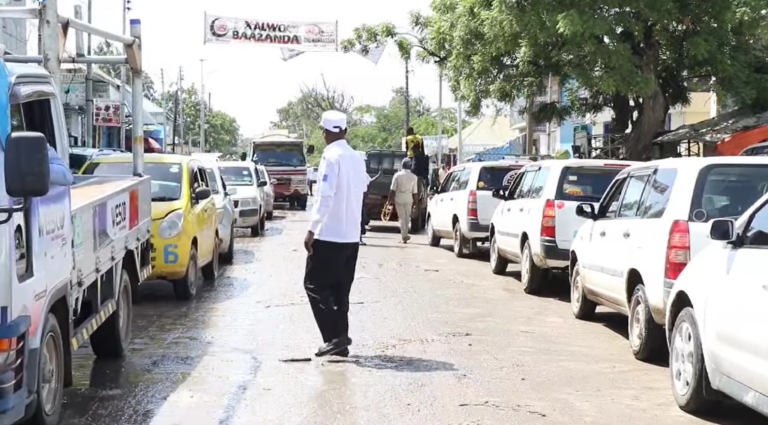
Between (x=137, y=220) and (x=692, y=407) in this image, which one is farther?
(x=137, y=220)

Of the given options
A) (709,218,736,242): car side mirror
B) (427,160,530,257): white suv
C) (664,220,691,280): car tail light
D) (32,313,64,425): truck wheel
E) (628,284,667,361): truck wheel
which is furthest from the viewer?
(427,160,530,257): white suv

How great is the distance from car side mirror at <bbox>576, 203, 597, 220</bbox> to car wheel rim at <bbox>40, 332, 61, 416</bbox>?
6.01m

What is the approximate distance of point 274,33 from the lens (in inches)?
1280

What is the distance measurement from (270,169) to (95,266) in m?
28.9

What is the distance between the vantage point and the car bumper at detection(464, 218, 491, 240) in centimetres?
1748

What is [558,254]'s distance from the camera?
A: 12461 mm

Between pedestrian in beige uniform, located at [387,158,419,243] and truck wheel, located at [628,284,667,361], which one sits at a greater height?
pedestrian in beige uniform, located at [387,158,419,243]

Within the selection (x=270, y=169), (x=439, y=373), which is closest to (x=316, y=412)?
(x=439, y=373)

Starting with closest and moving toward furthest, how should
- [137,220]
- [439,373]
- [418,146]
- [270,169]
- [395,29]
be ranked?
1. [439,373]
2. [137,220]
3. [418,146]
4. [395,29]
5. [270,169]

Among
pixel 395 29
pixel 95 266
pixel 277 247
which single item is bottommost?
pixel 277 247

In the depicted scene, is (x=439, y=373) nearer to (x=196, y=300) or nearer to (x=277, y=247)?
(x=196, y=300)

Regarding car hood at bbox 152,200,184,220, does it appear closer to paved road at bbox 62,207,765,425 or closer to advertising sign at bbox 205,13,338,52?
paved road at bbox 62,207,765,425

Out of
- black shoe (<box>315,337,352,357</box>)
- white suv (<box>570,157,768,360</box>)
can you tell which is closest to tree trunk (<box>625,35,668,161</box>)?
white suv (<box>570,157,768,360</box>)

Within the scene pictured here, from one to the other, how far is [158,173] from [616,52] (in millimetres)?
10342
